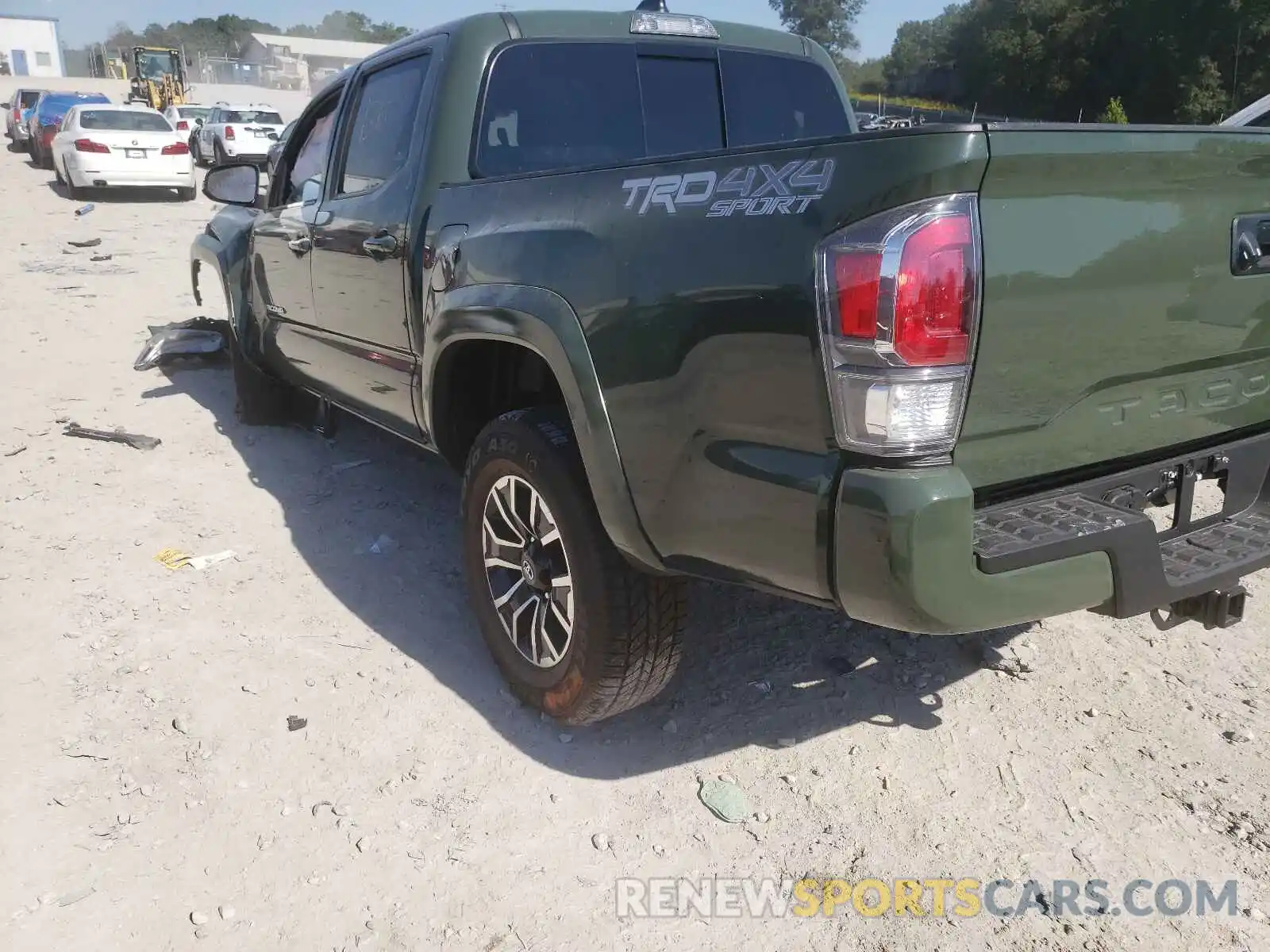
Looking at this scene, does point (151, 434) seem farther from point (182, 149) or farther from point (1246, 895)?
point (182, 149)

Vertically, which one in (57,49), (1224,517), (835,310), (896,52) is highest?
(57,49)

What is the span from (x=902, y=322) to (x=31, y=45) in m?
92.2

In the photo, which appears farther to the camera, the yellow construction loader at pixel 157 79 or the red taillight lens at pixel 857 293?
the yellow construction loader at pixel 157 79

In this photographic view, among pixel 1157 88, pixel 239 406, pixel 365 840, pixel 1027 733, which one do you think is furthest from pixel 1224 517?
pixel 1157 88

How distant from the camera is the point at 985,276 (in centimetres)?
185

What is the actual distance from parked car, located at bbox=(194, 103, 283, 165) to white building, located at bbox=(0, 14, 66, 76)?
199 ft

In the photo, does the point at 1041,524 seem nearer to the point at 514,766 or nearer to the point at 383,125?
the point at 514,766

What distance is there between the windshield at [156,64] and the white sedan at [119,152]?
23406 mm

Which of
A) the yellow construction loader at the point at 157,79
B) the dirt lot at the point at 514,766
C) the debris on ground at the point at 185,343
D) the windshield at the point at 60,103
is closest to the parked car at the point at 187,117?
the windshield at the point at 60,103

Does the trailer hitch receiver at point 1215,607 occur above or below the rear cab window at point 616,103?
below

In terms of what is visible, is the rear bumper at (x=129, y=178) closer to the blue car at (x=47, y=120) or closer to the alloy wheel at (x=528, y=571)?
the blue car at (x=47, y=120)

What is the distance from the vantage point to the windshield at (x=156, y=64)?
37.8 m

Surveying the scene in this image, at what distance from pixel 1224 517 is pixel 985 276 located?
111 centimetres

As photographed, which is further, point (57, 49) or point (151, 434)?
point (57, 49)
